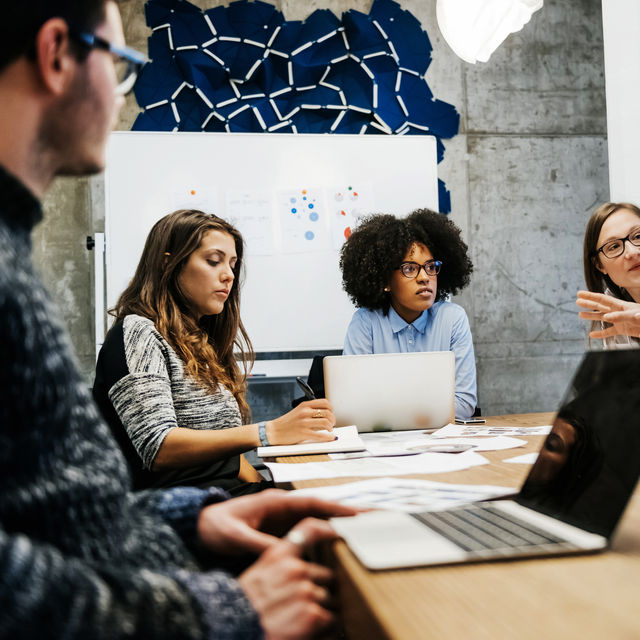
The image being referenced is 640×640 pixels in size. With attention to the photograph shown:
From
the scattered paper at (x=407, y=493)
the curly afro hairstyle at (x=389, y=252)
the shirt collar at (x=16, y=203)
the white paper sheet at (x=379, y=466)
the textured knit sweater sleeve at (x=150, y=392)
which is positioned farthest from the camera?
the curly afro hairstyle at (x=389, y=252)

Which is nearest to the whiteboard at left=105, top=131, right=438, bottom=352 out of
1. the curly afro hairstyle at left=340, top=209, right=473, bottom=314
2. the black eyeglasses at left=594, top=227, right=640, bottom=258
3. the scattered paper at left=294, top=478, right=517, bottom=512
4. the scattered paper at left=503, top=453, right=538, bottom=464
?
the curly afro hairstyle at left=340, top=209, right=473, bottom=314

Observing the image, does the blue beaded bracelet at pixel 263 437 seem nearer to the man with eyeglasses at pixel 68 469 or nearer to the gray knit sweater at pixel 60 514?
the man with eyeglasses at pixel 68 469

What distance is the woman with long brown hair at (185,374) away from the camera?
1547 mm

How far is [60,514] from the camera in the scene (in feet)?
1.56

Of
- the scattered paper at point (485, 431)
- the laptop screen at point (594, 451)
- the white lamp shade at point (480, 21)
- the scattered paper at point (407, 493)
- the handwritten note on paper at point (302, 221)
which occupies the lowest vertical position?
the scattered paper at point (485, 431)

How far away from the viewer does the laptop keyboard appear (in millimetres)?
584

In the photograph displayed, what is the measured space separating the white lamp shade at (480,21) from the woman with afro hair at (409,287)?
3.25 ft

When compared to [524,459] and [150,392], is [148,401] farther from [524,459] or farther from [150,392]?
[524,459]

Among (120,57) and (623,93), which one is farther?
(623,93)

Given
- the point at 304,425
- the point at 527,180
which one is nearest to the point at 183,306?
the point at 304,425

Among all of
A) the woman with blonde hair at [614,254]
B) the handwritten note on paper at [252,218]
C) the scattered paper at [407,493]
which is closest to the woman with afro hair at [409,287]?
the handwritten note on paper at [252,218]

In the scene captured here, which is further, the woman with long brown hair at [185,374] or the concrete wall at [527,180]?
the concrete wall at [527,180]

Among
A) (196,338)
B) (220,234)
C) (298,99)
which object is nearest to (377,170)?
(298,99)

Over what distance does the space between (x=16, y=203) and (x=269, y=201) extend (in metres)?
2.97
